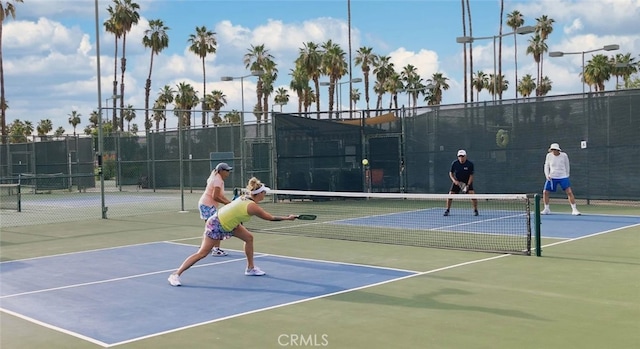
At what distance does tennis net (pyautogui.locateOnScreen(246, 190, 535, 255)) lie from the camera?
37.9ft

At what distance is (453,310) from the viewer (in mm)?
6820

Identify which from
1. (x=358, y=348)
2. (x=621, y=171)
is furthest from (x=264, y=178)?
(x=358, y=348)

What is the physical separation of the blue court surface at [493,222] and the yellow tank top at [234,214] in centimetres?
611

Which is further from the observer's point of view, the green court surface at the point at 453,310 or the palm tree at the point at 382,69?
the palm tree at the point at 382,69

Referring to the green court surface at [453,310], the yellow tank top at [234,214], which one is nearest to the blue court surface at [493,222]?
the green court surface at [453,310]

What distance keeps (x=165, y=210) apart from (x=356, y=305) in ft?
46.2

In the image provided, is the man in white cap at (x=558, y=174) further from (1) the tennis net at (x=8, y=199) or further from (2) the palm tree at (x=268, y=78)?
(2) the palm tree at (x=268, y=78)

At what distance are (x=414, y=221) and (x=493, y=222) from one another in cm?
178

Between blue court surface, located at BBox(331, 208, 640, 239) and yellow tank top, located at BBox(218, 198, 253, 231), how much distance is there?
611 cm

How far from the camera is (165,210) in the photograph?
2030 centimetres

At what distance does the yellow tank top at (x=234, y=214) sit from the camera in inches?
329

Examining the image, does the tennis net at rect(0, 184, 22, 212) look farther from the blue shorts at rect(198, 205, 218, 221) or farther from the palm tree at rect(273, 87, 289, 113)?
the palm tree at rect(273, 87, 289, 113)

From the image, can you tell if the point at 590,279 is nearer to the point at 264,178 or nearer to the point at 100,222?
the point at 100,222

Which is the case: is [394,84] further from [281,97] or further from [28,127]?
[28,127]
